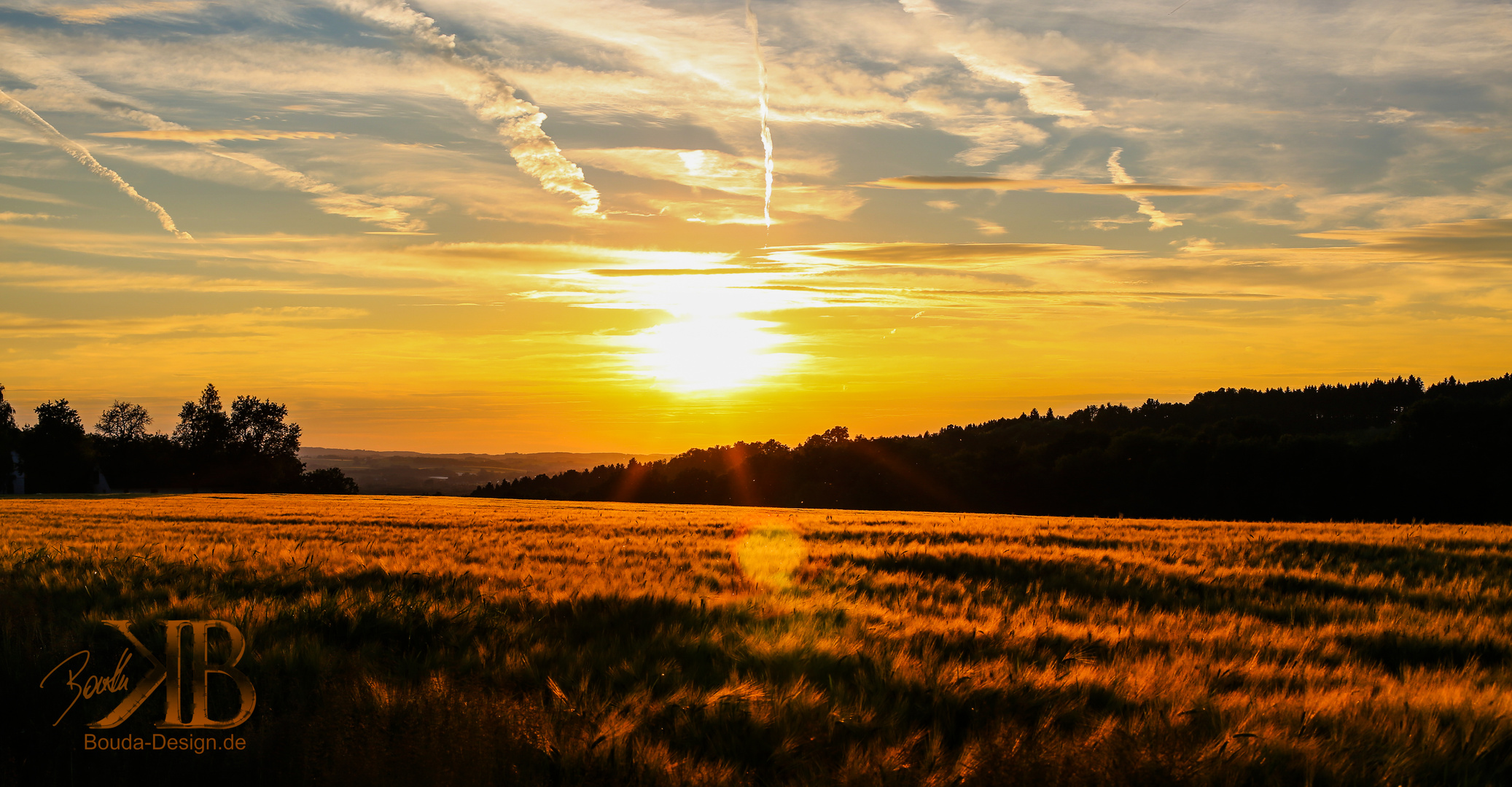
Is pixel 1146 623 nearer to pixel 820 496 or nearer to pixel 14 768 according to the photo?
pixel 14 768

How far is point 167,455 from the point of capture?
108125 mm

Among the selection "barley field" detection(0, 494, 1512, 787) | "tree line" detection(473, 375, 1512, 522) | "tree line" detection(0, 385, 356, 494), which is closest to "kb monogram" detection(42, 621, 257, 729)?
"barley field" detection(0, 494, 1512, 787)

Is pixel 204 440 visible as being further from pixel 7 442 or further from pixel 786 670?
pixel 786 670

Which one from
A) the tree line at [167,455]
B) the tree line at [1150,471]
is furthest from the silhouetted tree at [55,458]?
the tree line at [1150,471]

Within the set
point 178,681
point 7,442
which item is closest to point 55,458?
point 7,442

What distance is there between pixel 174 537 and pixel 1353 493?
78.0 meters

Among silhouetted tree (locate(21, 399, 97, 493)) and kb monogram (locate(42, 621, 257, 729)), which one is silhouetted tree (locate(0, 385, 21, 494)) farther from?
kb monogram (locate(42, 621, 257, 729))

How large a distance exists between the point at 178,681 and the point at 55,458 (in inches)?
4893

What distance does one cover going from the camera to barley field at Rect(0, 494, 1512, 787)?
13.4 ft

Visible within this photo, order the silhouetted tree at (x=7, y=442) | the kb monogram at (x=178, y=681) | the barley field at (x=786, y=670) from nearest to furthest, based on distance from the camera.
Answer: the barley field at (x=786, y=670)
the kb monogram at (x=178, y=681)
the silhouetted tree at (x=7, y=442)

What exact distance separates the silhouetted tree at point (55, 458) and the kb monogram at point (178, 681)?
122 metres

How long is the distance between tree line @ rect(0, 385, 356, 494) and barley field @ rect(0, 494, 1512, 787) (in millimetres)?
101128

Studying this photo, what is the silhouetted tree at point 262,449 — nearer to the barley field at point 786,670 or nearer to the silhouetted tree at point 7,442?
the silhouetted tree at point 7,442

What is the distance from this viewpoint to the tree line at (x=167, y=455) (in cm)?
9731
